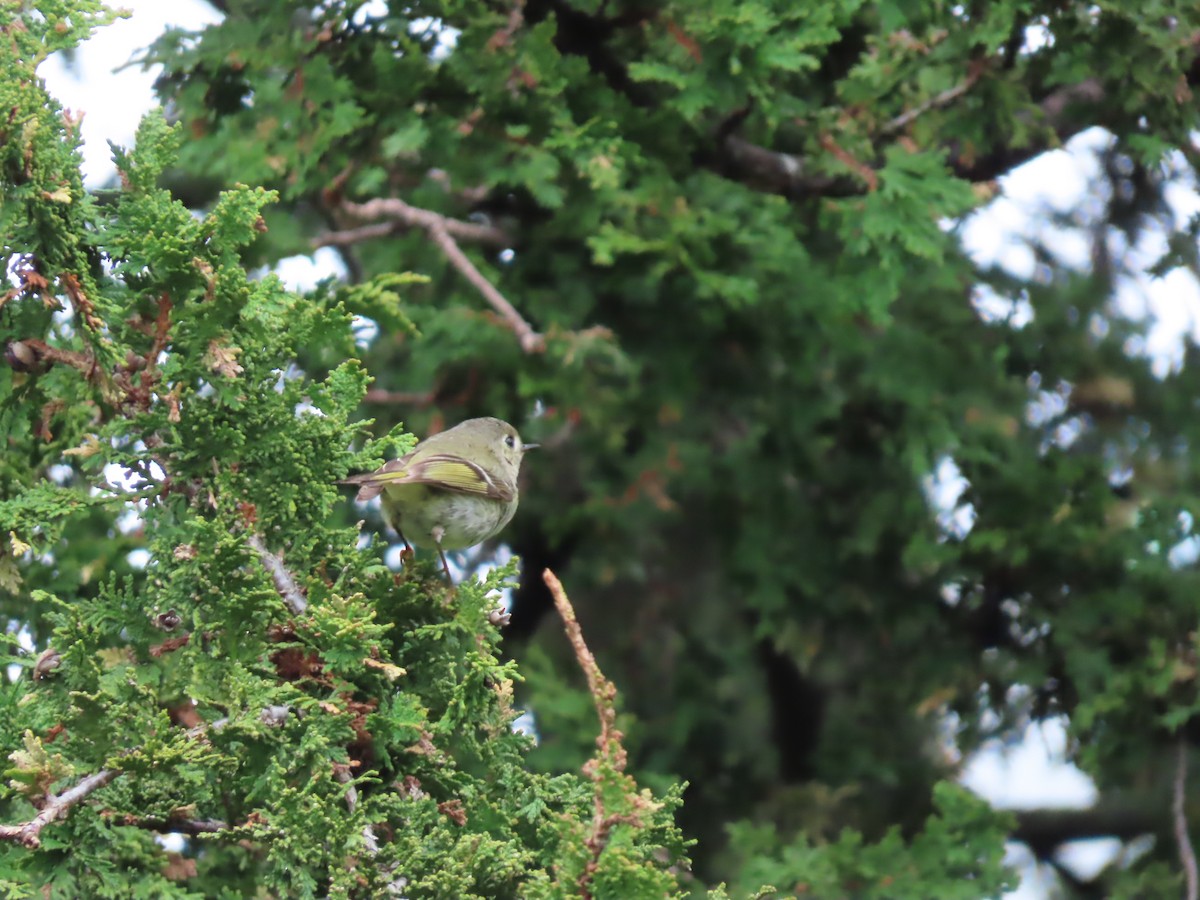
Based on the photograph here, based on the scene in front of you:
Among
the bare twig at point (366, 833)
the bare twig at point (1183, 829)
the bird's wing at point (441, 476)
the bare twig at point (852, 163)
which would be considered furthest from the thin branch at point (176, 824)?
the bare twig at point (1183, 829)

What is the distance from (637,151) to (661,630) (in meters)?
2.69

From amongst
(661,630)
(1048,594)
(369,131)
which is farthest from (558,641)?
(369,131)

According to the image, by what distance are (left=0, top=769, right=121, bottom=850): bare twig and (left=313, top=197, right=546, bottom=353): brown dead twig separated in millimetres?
2007

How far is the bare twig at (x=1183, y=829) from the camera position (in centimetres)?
477

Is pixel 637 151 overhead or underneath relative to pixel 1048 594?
overhead

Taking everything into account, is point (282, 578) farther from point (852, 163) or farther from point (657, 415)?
point (657, 415)

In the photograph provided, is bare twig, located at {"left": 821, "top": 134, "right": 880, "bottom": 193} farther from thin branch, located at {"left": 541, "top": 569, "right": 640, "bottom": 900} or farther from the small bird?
thin branch, located at {"left": 541, "top": 569, "right": 640, "bottom": 900}

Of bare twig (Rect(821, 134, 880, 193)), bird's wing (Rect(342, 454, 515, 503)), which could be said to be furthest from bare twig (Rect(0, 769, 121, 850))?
bare twig (Rect(821, 134, 880, 193))

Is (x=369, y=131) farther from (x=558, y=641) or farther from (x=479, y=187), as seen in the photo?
(x=558, y=641)

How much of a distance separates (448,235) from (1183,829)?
2919 mm

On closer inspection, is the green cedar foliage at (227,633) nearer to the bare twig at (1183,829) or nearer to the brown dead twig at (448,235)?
the brown dead twig at (448,235)

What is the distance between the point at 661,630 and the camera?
6.37 m

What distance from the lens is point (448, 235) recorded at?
15.0 feet

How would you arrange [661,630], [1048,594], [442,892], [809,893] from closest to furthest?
1. [442,892]
2. [809,893]
3. [1048,594]
4. [661,630]
